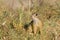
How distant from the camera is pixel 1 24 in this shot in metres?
4.80

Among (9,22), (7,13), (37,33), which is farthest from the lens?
(7,13)

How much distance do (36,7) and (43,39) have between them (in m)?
1.30

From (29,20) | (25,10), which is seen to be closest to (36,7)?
(25,10)

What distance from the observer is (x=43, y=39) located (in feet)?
14.4

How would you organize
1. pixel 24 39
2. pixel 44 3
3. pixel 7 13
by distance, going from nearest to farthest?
pixel 24 39 < pixel 7 13 < pixel 44 3

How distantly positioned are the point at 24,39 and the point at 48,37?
1.37ft

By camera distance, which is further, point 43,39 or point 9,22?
point 9,22

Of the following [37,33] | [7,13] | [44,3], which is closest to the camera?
[37,33]

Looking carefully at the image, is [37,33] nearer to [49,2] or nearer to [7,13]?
[7,13]

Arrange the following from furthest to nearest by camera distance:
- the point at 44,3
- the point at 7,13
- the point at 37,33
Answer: the point at 44,3, the point at 7,13, the point at 37,33

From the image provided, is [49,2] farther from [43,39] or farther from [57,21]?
[43,39]

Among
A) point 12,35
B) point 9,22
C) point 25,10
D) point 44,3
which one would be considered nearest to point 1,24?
point 9,22

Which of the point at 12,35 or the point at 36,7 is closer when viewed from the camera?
the point at 12,35

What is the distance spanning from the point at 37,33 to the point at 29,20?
51 cm
